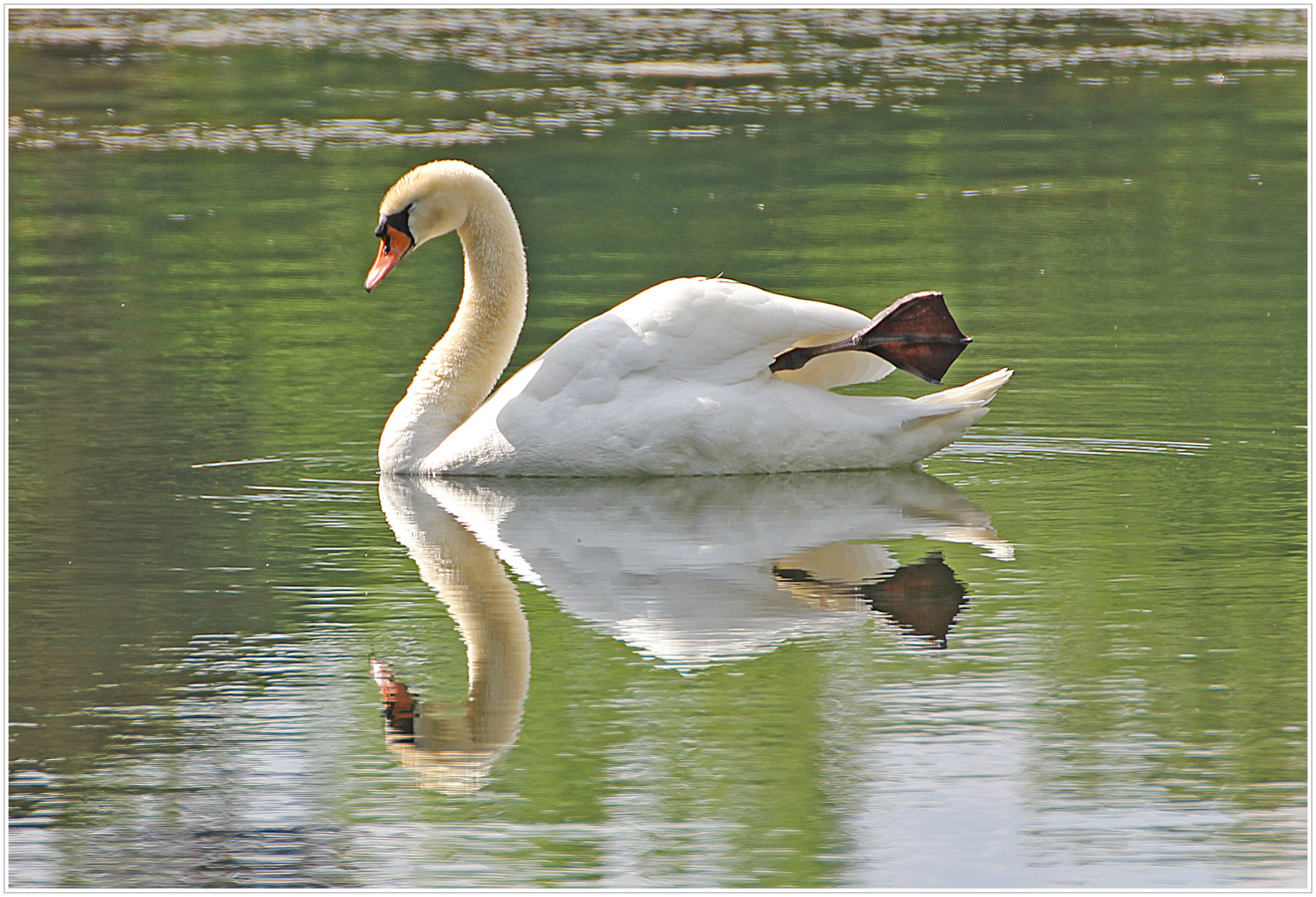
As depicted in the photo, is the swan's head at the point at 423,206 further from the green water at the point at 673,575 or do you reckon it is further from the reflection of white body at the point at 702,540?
the reflection of white body at the point at 702,540

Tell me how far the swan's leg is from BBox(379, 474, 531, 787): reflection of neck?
167 centimetres

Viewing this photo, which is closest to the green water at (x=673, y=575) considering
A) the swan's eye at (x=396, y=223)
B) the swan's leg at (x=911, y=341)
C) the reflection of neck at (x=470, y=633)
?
the reflection of neck at (x=470, y=633)

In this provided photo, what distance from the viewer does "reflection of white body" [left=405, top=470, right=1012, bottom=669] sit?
20.0 ft

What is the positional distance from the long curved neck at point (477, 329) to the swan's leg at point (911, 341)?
4.54 feet

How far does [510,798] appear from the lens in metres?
4.86

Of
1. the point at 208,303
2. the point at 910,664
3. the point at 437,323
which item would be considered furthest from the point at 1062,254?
the point at 910,664

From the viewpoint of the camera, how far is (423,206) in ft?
29.3

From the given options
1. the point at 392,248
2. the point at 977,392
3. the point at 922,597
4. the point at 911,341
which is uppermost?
the point at 392,248

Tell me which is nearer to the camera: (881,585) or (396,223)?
(881,585)

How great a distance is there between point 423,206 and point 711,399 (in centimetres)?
175

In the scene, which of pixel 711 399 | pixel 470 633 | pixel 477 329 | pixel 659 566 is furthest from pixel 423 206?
pixel 470 633

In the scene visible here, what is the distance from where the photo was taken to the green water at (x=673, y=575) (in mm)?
4668

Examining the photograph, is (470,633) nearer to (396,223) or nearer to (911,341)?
(911,341)

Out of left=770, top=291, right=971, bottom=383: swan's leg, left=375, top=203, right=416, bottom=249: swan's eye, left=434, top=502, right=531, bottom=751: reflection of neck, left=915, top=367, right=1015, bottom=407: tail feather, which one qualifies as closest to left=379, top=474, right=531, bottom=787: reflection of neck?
left=434, top=502, right=531, bottom=751: reflection of neck
